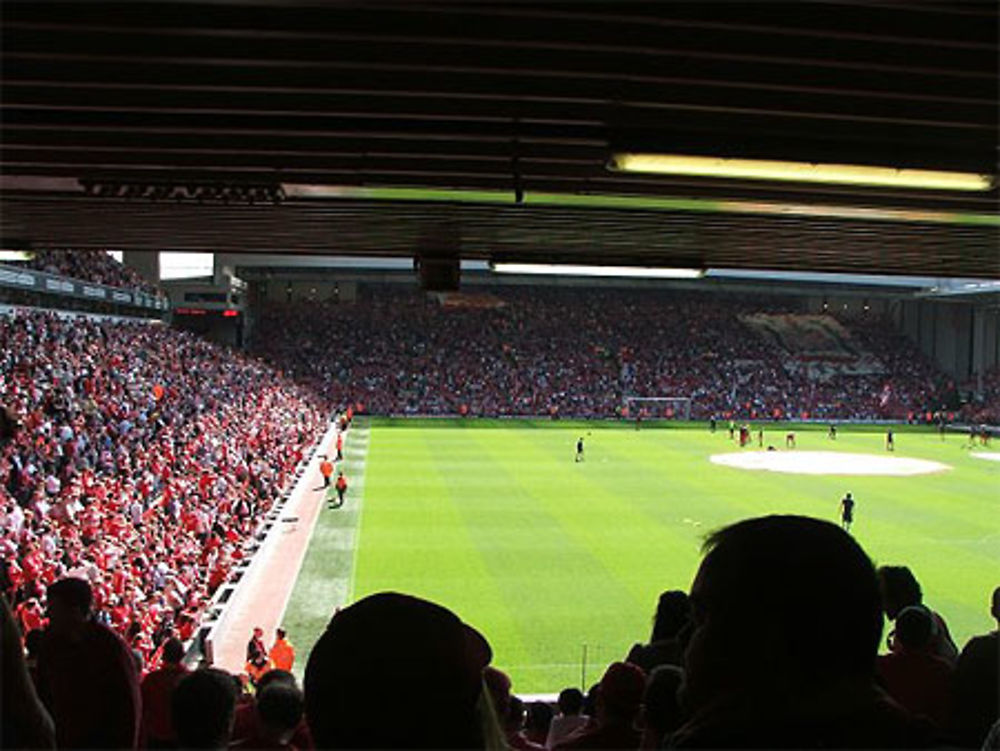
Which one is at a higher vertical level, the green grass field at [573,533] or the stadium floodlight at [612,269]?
the stadium floodlight at [612,269]

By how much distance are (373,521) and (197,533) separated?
6.86 metres

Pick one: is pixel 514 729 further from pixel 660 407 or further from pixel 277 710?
pixel 660 407

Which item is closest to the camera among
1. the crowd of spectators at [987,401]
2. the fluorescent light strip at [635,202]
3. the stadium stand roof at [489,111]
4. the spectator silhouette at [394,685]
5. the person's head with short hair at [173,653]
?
the spectator silhouette at [394,685]

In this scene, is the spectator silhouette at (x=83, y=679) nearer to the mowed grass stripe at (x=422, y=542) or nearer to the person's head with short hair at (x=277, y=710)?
the person's head with short hair at (x=277, y=710)

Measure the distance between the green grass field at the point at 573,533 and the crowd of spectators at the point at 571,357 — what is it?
798 inches

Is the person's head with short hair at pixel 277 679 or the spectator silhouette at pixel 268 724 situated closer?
the spectator silhouette at pixel 268 724

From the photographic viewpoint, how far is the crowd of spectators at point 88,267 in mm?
33469

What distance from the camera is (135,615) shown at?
41.2 ft

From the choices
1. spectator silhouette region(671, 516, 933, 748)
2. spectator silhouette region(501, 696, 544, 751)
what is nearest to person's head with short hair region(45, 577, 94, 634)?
spectator silhouette region(501, 696, 544, 751)

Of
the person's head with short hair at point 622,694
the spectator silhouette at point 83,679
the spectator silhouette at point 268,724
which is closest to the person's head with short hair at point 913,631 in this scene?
the person's head with short hair at point 622,694

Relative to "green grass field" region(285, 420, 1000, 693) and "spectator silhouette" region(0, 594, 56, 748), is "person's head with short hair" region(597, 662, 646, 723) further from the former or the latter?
"green grass field" region(285, 420, 1000, 693)

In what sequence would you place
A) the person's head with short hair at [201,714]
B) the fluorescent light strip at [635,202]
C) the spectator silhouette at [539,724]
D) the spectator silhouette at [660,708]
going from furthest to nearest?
1. the fluorescent light strip at [635,202]
2. the spectator silhouette at [539,724]
3. the person's head with short hair at [201,714]
4. the spectator silhouette at [660,708]

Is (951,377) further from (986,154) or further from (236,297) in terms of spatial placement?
(986,154)

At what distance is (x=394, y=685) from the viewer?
177 centimetres
